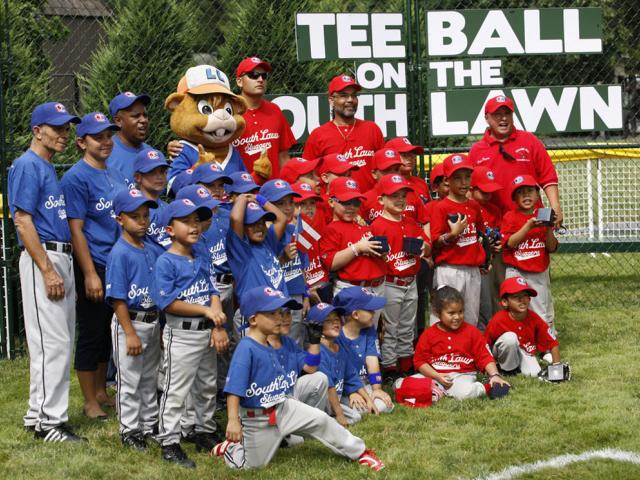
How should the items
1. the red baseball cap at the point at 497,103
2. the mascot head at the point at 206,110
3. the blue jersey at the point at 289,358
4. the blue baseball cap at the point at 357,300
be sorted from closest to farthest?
the blue jersey at the point at 289,358
the blue baseball cap at the point at 357,300
the mascot head at the point at 206,110
the red baseball cap at the point at 497,103

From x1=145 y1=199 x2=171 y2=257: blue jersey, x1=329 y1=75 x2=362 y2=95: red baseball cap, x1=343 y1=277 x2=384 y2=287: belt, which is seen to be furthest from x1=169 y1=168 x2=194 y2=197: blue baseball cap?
x1=329 y1=75 x2=362 y2=95: red baseball cap

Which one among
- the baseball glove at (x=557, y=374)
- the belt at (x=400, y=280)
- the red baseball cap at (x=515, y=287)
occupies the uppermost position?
the belt at (x=400, y=280)

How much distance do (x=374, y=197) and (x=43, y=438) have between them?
2849 mm

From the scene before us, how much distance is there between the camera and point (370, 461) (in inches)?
209

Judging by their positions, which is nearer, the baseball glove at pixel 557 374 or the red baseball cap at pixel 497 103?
the baseball glove at pixel 557 374

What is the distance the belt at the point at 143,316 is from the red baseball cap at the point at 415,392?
5.89 ft

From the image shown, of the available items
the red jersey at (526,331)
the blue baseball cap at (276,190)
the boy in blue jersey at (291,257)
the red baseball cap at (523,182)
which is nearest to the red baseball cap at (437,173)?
the red baseball cap at (523,182)

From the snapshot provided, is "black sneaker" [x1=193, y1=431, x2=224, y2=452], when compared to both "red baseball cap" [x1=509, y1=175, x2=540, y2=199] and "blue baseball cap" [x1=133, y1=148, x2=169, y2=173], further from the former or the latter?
"red baseball cap" [x1=509, y1=175, x2=540, y2=199]

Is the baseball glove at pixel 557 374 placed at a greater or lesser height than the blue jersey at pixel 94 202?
lesser

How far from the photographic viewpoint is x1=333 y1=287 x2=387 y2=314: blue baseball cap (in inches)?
254

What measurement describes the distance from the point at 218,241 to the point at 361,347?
47.7 inches

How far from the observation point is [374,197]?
24.4ft

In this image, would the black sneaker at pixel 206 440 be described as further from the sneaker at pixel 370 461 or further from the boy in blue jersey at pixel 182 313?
the sneaker at pixel 370 461

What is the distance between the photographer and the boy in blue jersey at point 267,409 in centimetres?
530
